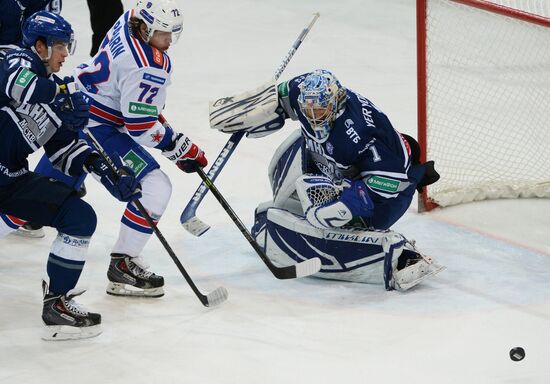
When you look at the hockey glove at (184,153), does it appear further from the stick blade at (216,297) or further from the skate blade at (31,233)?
the skate blade at (31,233)

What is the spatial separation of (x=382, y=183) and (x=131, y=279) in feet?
3.34

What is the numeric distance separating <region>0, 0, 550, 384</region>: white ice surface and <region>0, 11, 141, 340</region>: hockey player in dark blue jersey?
0.14 meters

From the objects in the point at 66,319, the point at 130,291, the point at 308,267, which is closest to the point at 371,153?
the point at 308,267

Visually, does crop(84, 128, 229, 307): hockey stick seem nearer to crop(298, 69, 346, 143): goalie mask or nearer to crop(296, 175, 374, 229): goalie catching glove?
crop(296, 175, 374, 229): goalie catching glove

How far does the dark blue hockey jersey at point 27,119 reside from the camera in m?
3.51

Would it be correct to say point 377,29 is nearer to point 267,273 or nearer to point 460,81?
point 460,81

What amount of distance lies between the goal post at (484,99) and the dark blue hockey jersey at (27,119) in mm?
1804

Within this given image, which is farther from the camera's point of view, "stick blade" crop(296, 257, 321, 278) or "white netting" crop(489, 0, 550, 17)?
"white netting" crop(489, 0, 550, 17)

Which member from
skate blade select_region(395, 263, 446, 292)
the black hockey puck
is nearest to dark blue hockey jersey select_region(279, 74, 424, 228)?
skate blade select_region(395, 263, 446, 292)

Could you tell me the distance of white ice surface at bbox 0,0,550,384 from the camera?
3531 mm

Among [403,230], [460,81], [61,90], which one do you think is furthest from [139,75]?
[460,81]

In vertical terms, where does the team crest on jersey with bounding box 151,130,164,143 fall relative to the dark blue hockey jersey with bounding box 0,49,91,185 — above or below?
below

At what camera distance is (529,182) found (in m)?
5.22

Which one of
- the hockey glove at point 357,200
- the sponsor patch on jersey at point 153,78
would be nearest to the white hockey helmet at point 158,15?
the sponsor patch on jersey at point 153,78
